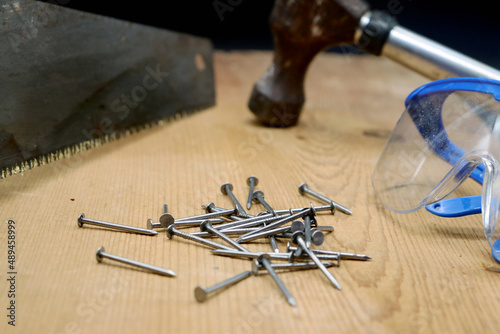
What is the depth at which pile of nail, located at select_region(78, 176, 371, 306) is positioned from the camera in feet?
3.25

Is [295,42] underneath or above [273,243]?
above

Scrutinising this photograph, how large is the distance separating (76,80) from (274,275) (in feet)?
3.20

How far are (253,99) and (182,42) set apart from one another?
399 mm

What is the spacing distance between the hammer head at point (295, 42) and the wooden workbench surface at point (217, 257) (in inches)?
3.8

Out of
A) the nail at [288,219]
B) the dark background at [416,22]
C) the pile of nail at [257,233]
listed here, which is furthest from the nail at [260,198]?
the dark background at [416,22]

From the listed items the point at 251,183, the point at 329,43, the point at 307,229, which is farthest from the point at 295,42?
the point at 307,229

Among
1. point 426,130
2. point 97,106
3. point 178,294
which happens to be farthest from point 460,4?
point 178,294

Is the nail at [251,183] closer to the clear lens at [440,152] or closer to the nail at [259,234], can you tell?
the nail at [259,234]

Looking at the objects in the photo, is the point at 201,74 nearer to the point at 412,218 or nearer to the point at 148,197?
the point at 148,197

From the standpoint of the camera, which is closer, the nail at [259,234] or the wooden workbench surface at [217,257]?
the wooden workbench surface at [217,257]

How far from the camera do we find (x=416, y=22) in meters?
3.21

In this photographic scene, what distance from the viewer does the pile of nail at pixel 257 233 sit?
3.25 feet

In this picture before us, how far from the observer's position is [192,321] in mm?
847

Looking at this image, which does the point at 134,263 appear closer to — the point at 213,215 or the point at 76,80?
the point at 213,215
